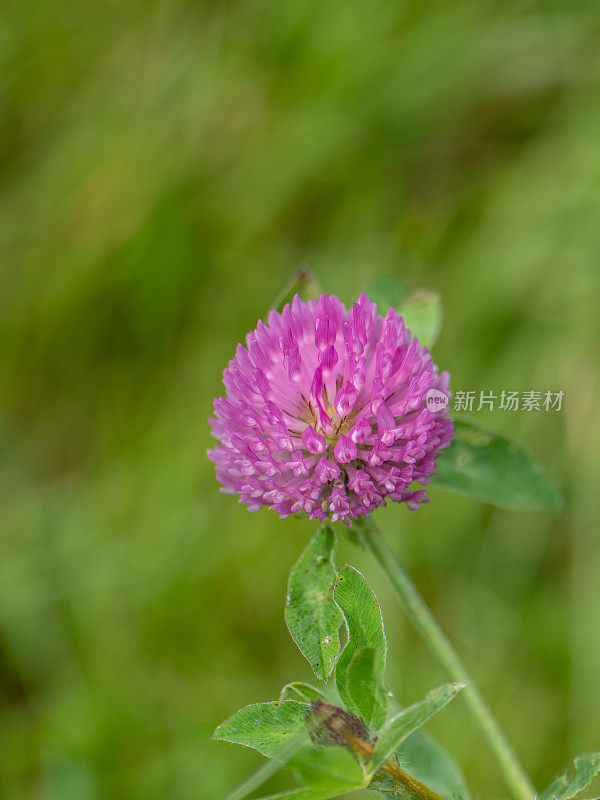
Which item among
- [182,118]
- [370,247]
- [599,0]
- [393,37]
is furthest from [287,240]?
[599,0]

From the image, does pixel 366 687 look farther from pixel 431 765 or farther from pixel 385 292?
pixel 385 292

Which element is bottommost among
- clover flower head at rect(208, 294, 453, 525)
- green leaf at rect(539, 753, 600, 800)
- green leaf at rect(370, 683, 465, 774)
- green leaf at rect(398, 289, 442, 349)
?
green leaf at rect(539, 753, 600, 800)

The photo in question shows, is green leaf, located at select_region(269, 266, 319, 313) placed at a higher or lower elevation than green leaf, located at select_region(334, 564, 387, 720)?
higher

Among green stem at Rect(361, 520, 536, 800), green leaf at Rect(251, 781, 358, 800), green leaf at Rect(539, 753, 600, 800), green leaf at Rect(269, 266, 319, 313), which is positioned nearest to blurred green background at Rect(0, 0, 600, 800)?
green leaf at Rect(269, 266, 319, 313)

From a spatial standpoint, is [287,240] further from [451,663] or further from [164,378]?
[451,663]

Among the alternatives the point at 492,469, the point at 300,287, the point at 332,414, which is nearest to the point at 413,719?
the point at 332,414

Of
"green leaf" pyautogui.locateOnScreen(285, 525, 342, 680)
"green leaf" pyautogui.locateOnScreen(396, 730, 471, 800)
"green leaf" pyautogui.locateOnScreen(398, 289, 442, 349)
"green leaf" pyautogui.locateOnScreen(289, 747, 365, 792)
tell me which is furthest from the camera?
"green leaf" pyautogui.locateOnScreen(398, 289, 442, 349)

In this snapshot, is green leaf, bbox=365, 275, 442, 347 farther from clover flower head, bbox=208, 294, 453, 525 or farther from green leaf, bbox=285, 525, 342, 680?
green leaf, bbox=285, 525, 342, 680
